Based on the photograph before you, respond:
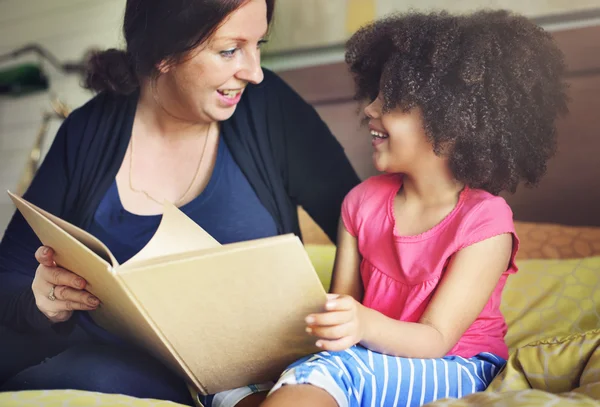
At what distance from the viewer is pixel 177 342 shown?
2.33 feet

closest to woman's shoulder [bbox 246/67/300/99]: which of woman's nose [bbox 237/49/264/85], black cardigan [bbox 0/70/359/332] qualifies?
black cardigan [bbox 0/70/359/332]

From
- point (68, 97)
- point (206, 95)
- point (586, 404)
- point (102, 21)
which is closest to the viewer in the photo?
point (586, 404)

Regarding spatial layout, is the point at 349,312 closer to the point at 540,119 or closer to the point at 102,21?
the point at 540,119

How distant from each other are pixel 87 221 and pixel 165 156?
0.16m

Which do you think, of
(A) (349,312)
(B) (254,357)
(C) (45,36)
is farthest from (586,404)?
(C) (45,36)

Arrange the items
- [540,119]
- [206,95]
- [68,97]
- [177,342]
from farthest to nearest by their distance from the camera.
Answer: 1. [68,97]
2. [206,95]
3. [540,119]
4. [177,342]

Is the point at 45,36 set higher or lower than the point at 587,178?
higher

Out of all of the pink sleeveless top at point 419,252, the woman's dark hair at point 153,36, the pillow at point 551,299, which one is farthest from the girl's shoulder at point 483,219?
the woman's dark hair at point 153,36

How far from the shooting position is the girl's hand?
636 millimetres

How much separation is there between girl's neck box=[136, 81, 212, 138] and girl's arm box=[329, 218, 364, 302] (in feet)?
1.05

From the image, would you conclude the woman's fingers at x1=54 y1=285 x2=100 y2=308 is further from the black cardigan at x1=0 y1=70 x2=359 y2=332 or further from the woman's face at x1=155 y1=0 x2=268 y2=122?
the woman's face at x1=155 y1=0 x2=268 y2=122

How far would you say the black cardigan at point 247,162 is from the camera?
100 centimetres

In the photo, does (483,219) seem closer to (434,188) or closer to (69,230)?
(434,188)

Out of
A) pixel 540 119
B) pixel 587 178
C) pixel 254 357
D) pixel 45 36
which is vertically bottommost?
pixel 254 357
